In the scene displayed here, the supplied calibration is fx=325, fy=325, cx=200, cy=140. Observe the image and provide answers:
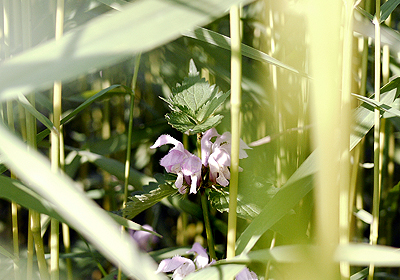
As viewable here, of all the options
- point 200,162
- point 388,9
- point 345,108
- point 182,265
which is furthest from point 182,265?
point 388,9

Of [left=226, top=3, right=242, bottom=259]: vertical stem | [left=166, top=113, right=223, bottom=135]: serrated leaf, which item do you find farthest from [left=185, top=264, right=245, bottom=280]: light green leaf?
[left=166, top=113, right=223, bottom=135]: serrated leaf

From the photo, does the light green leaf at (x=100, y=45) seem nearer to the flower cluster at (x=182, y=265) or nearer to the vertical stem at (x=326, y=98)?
the vertical stem at (x=326, y=98)

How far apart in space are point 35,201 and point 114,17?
161mm

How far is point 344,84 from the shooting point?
231mm

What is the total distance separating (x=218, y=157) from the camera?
30cm

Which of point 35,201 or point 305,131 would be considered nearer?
point 35,201

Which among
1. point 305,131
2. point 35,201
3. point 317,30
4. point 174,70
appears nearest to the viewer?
point 317,30

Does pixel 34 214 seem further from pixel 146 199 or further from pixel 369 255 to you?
pixel 369 255

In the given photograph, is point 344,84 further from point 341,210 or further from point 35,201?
point 35,201

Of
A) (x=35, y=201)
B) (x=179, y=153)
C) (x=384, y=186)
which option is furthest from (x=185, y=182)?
(x=384, y=186)

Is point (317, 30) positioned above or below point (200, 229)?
above

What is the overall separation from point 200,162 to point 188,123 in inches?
1.6

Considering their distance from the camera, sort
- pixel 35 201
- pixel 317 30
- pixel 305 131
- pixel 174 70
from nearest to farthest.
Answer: pixel 317 30 → pixel 35 201 → pixel 305 131 → pixel 174 70

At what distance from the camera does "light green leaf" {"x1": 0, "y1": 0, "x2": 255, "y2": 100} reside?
0.11 metres
